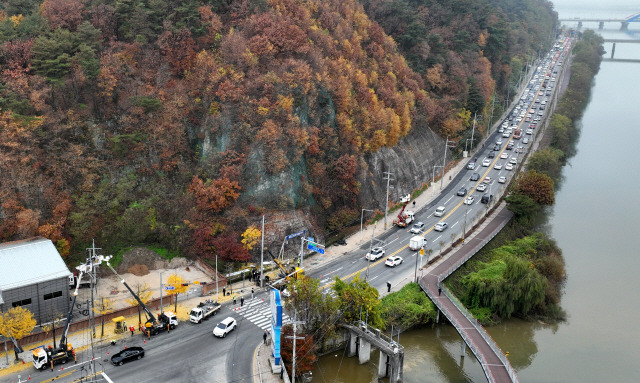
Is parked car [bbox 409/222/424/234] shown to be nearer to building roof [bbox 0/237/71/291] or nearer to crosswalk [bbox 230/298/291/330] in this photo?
crosswalk [bbox 230/298/291/330]

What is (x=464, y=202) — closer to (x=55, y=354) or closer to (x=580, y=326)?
(x=580, y=326)

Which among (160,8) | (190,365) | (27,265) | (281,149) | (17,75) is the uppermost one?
(160,8)

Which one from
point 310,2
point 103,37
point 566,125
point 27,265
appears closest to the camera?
point 27,265

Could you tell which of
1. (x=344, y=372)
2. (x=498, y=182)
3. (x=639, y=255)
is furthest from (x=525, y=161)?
(x=344, y=372)

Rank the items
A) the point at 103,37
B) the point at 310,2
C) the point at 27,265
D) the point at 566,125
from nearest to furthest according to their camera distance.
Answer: the point at 27,265 → the point at 103,37 → the point at 310,2 → the point at 566,125

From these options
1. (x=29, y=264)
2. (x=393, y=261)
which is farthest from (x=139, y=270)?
(x=393, y=261)

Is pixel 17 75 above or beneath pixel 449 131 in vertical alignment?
above

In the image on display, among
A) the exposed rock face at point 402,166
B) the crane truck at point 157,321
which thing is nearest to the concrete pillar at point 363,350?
the crane truck at point 157,321

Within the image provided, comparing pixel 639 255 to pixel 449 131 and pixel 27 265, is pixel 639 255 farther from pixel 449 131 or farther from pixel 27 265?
pixel 27 265
